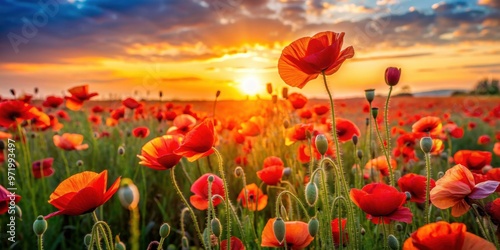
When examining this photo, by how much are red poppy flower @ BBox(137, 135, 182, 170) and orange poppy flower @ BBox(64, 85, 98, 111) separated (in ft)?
6.79

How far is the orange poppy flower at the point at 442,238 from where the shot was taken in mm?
1025

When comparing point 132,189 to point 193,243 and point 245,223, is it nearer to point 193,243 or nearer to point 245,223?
point 245,223

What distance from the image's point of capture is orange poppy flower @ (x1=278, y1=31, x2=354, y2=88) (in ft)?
5.03

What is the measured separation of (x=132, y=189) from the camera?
45.1 inches

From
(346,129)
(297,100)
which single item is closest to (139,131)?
(297,100)

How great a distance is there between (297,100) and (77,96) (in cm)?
165

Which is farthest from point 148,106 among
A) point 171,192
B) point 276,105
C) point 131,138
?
point 171,192

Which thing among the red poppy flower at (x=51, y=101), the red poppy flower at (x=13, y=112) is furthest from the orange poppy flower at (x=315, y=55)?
the red poppy flower at (x=51, y=101)

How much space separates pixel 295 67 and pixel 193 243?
173 centimetres

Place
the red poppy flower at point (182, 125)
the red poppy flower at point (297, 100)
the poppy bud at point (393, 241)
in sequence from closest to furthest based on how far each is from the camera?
the poppy bud at point (393, 241) → the red poppy flower at point (182, 125) → the red poppy flower at point (297, 100)

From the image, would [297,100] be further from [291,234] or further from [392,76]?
[291,234]

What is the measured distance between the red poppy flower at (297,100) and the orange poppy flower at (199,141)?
179 centimetres

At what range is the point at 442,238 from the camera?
1026mm

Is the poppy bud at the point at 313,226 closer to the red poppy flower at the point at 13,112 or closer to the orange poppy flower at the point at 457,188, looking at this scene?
the orange poppy flower at the point at 457,188
